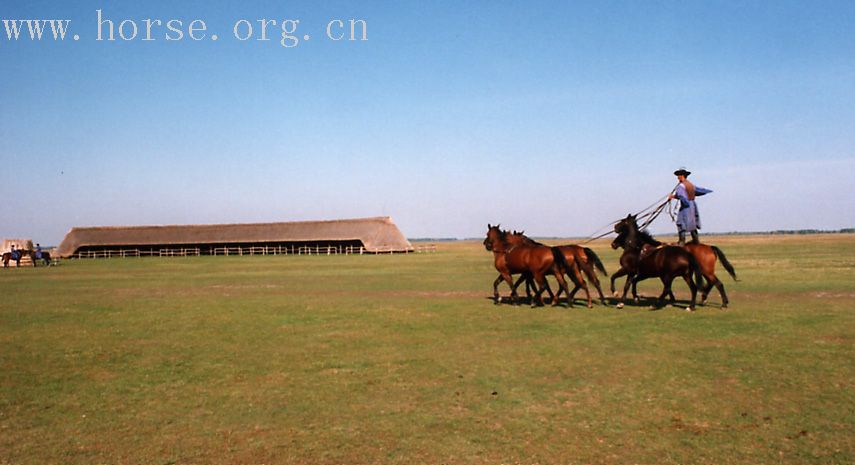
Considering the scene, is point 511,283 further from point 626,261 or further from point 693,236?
point 693,236

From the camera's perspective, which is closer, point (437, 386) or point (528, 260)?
point (437, 386)

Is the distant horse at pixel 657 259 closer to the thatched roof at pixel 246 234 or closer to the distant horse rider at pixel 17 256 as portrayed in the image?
the thatched roof at pixel 246 234

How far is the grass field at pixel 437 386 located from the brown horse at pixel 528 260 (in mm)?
1006

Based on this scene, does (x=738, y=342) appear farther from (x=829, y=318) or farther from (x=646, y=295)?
(x=646, y=295)

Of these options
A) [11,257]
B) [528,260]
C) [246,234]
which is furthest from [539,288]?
[246,234]

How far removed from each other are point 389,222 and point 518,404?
55121 millimetres

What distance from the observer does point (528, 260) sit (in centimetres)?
1359

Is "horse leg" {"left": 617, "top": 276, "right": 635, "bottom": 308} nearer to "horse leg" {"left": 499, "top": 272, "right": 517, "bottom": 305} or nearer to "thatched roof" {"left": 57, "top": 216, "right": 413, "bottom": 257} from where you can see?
"horse leg" {"left": 499, "top": 272, "right": 517, "bottom": 305}

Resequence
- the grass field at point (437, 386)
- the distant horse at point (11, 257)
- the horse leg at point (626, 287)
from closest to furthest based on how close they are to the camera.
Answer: the grass field at point (437, 386) < the horse leg at point (626, 287) < the distant horse at point (11, 257)

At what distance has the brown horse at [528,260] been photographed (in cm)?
1331

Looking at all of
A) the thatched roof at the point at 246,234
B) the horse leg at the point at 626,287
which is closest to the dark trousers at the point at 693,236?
the horse leg at the point at 626,287

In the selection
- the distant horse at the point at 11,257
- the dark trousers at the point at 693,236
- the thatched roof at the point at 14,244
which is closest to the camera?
the dark trousers at the point at 693,236

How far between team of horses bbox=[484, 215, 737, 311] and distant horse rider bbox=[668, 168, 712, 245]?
26.0 inches

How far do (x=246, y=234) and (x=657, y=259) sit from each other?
56.8 m
